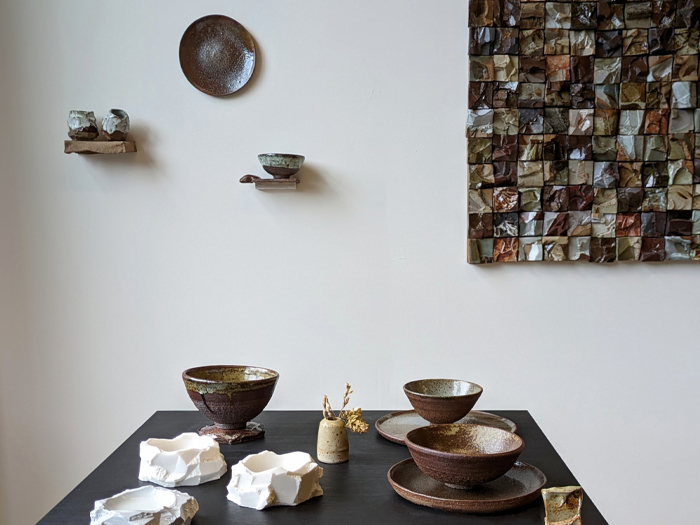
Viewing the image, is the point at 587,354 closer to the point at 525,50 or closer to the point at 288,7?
the point at 525,50

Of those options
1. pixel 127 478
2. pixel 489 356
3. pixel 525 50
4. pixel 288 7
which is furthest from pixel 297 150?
pixel 127 478

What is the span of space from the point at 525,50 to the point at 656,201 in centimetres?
75

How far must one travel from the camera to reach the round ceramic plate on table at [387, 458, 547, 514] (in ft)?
3.76

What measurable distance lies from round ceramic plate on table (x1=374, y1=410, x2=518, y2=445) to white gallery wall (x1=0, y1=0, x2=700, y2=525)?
622mm

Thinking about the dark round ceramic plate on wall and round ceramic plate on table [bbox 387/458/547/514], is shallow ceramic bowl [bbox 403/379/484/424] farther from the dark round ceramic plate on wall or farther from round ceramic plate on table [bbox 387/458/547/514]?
the dark round ceramic plate on wall

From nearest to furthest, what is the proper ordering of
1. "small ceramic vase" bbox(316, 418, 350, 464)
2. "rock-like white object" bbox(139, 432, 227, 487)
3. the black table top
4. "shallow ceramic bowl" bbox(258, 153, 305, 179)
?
the black table top < "rock-like white object" bbox(139, 432, 227, 487) < "small ceramic vase" bbox(316, 418, 350, 464) < "shallow ceramic bowl" bbox(258, 153, 305, 179)

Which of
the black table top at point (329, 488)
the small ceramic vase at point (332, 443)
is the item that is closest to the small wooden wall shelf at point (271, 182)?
the black table top at point (329, 488)

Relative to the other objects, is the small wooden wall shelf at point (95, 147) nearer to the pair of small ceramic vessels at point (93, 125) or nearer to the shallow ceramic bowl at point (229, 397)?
the pair of small ceramic vessels at point (93, 125)

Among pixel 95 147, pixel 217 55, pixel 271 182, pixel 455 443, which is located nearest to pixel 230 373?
pixel 455 443

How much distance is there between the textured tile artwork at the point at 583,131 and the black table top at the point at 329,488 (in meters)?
0.92

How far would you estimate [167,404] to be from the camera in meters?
2.42

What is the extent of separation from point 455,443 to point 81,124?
5.73ft

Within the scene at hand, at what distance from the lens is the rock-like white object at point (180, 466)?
1.27 m

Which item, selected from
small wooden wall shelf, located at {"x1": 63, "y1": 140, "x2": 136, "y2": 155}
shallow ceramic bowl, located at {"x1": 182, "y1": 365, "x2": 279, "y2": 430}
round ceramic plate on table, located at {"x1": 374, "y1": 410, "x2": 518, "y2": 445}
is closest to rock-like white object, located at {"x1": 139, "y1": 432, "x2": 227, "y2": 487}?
shallow ceramic bowl, located at {"x1": 182, "y1": 365, "x2": 279, "y2": 430}
